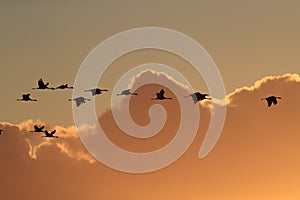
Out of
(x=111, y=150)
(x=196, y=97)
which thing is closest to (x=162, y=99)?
(x=196, y=97)

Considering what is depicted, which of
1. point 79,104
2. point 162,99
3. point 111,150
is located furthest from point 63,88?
point 111,150

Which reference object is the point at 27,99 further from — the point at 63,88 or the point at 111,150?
the point at 111,150

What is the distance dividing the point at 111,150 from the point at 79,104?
1876 cm

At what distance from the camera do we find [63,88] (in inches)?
3506

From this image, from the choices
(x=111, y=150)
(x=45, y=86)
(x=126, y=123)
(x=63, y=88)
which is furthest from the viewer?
(x=111, y=150)

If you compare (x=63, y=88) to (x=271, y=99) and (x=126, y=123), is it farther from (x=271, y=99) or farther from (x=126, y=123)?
(x=271, y=99)

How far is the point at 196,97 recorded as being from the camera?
87.4 meters

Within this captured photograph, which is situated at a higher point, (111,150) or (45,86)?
(111,150)

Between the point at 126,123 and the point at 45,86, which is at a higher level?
the point at 126,123

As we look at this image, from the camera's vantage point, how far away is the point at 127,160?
94562 millimetres

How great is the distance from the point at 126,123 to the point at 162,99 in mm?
12324

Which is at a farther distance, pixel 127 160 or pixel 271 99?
pixel 127 160

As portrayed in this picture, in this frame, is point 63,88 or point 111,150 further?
point 111,150

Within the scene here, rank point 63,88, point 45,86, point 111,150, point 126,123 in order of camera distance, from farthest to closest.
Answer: point 111,150 < point 126,123 < point 63,88 < point 45,86
